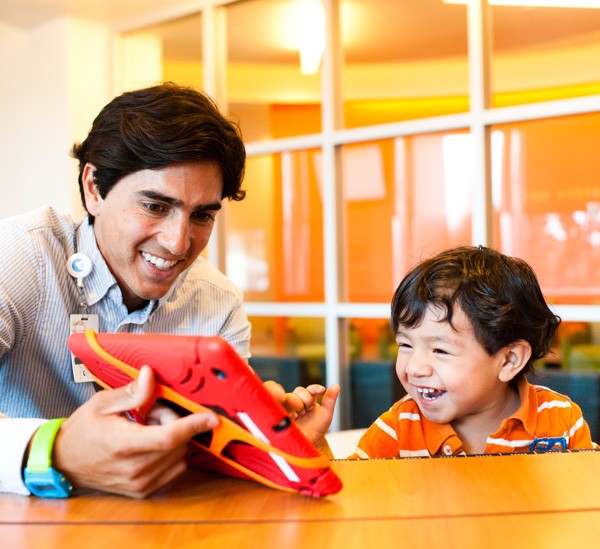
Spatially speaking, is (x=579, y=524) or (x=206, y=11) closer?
(x=579, y=524)

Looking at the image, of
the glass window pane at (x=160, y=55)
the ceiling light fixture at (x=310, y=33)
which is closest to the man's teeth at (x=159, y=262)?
the ceiling light fixture at (x=310, y=33)

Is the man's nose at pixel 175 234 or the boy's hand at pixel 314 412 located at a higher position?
the man's nose at pixel 175 234

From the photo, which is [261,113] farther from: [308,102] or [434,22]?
[434,22]

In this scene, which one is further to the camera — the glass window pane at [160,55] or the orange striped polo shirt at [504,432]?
the glass window pane at [160,55]

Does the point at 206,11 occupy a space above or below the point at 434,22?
above

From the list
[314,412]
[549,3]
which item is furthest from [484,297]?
[549,3]

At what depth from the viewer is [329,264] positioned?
11.0ft

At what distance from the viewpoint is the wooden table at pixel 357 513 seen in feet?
2.64

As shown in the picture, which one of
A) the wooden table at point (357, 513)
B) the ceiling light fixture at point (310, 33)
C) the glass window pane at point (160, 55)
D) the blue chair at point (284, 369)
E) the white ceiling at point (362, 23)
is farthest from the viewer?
the glass window pane at point (160, 55)

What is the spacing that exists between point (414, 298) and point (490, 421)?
34 centimetres

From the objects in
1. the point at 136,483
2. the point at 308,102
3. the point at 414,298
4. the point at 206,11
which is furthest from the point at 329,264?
the point at 136,483

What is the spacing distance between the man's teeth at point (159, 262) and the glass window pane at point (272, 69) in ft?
6.06

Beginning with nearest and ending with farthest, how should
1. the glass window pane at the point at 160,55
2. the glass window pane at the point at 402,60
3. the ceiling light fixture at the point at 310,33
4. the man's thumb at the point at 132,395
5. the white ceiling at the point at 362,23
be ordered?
the man's thumb at the point at 132,395
the white ceiling at the point at 362,23
the glass window pane at the point at 402,60
the ceiling light fixture at the point at 310,33
the glass window pane at the point at 160,55

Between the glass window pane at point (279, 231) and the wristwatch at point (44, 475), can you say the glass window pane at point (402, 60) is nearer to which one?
the glass window pane at point (279, 231)
